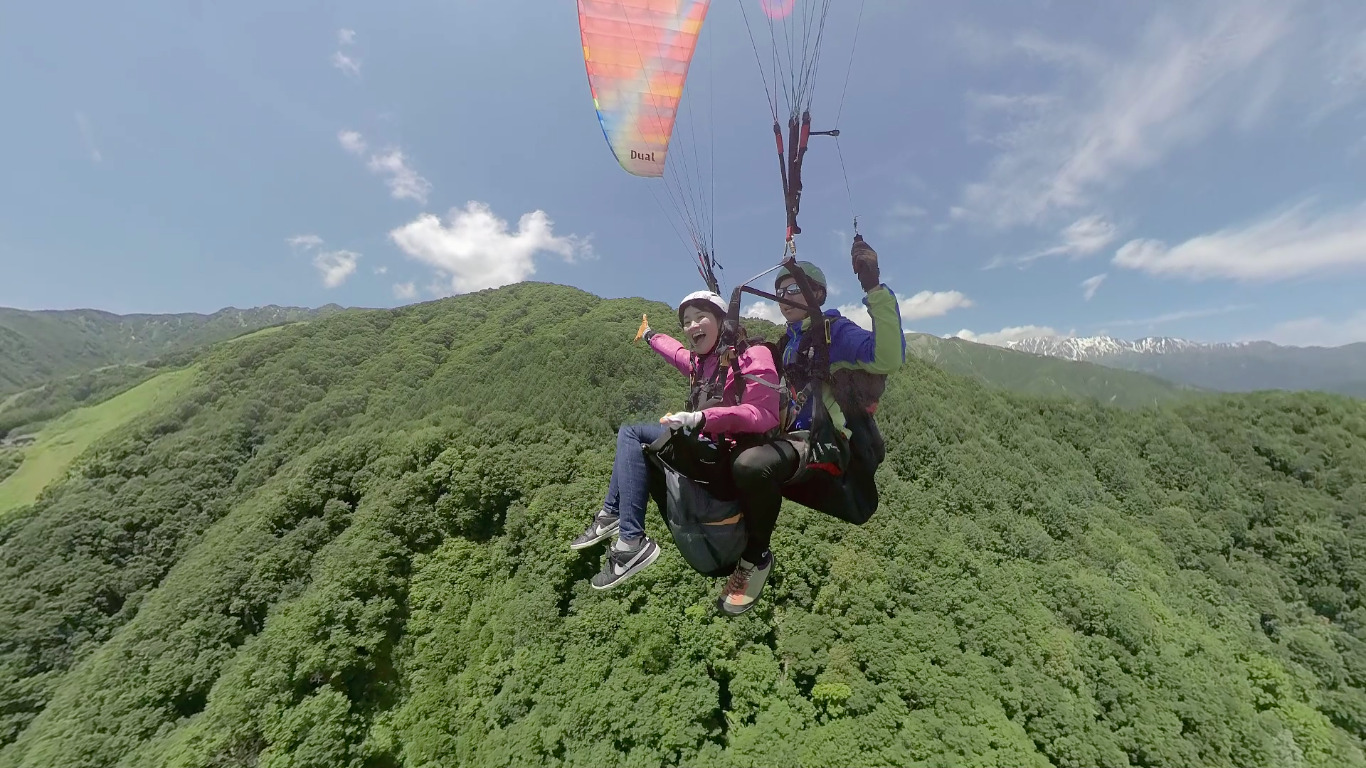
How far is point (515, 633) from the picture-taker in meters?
25.5

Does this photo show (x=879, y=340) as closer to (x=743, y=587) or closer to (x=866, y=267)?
(x=866, y=267)

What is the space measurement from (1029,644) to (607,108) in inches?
1222

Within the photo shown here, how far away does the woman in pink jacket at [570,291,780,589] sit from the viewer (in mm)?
3131

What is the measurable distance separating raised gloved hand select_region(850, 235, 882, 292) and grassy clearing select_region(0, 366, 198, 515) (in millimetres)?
61534

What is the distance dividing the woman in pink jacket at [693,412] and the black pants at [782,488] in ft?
0.60

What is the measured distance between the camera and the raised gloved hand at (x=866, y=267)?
300cm

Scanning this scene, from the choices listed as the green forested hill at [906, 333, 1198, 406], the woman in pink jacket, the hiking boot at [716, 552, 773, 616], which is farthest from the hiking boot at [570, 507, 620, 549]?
the green forested hill at [906, 333, 1198, 406]

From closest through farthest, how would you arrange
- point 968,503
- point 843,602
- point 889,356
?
point 889,356, point 843,602, point 968,503

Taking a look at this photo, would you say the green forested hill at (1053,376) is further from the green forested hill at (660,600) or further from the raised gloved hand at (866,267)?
the raised gloved hand at (866,267)

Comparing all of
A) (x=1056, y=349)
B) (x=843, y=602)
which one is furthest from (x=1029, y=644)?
(x=1056, y=349)

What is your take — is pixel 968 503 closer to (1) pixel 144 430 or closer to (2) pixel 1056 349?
(1) pixel 144 430

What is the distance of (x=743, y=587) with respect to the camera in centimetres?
415

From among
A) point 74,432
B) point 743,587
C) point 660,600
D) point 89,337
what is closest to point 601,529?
point 743,587

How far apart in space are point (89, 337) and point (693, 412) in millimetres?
242165
